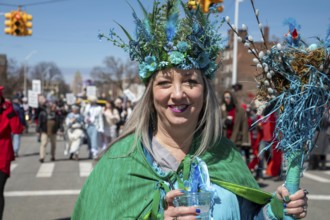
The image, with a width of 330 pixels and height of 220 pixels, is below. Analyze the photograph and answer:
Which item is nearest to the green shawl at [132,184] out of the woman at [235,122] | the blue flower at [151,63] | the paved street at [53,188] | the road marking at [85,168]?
Answer: the blue flower at [151,63]

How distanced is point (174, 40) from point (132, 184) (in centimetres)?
86

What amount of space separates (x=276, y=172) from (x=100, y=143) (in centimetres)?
592

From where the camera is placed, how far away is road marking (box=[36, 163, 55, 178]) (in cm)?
1131

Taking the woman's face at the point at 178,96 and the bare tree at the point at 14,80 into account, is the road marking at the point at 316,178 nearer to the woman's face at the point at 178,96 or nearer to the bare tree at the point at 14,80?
the woman's face at the point at 178,96

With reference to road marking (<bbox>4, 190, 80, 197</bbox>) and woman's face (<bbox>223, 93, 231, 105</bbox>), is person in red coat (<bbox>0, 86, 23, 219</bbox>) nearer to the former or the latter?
road marking (<bbox>4, 190, 80, 197</bbox>)

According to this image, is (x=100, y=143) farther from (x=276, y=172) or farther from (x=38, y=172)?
(x=276, y=172)

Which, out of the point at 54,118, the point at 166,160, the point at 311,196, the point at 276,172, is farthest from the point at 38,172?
the point at 166,160

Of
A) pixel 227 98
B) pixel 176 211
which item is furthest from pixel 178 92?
pixel 227 98

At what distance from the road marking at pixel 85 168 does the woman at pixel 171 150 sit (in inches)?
341

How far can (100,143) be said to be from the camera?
14.9 m

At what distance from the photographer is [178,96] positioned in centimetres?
260

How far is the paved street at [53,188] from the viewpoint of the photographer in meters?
7.56

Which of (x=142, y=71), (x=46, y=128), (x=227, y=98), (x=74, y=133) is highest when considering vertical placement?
(x=142, y=71)

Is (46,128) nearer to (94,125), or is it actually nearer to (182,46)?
(94,125)
